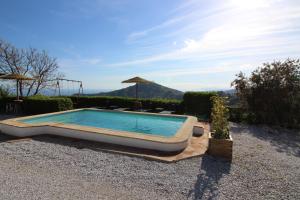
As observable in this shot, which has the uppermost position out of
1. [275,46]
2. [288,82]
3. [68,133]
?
[275,46]

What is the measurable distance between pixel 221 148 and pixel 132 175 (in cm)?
252

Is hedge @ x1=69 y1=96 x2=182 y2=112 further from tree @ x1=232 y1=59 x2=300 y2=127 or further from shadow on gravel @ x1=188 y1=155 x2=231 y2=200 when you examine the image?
shadow on gravel @ x1=188 y1=155 x2=231 y2=200

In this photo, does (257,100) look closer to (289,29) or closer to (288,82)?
(288,82)

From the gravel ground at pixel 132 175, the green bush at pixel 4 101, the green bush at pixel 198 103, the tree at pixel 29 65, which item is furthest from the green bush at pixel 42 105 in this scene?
the tree at pixel 29 65

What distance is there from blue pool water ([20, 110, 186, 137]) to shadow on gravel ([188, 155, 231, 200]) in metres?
3.00

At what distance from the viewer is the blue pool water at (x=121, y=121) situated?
→ 27.1ft

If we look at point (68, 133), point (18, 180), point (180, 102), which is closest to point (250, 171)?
point (18, 180)

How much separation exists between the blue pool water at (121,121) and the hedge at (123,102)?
2.53 metres

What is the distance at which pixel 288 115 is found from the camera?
9.86m

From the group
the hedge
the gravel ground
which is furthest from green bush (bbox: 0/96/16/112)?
the gravel ground

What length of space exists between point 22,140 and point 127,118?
206 inches

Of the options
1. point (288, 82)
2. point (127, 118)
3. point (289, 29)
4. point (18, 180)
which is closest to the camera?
point (18, 180)

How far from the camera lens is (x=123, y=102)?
14078mm

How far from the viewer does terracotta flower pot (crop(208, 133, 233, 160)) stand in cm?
498
